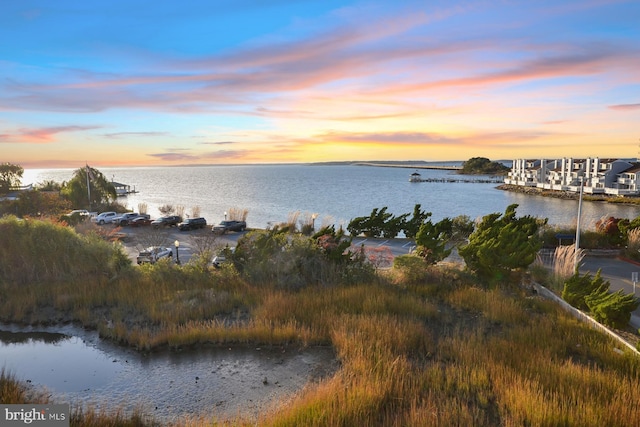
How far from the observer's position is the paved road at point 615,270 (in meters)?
16.0

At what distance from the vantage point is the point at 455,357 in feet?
28.5

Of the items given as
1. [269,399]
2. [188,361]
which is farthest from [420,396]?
[188,361]

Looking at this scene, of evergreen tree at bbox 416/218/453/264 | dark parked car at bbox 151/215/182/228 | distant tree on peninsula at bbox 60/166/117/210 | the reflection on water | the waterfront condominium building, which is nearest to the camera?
the reflection on water

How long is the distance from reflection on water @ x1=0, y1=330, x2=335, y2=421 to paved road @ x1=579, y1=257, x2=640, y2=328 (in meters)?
12.5

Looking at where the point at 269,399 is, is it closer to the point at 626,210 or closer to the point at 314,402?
the point at 314,402

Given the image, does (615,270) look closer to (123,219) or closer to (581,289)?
(581,289)

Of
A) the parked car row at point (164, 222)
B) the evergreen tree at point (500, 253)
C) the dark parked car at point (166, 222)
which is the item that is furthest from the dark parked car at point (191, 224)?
the evergreen tree at point (500, 253)

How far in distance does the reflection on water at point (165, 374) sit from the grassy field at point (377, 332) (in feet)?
1.75

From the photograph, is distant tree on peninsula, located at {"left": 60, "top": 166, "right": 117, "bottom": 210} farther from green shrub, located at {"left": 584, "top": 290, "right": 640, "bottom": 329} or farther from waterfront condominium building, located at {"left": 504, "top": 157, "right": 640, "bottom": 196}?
waterfront condominium building, located at {"left": 504, "top": 157, "right": 640, "bottom": 196}

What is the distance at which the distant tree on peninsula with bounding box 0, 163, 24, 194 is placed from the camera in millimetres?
62688

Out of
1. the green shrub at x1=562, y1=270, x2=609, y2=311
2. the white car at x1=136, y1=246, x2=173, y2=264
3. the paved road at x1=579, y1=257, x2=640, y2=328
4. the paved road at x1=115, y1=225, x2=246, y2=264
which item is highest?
the green shrub at x1=562, y1=270, x2=609, y2=311

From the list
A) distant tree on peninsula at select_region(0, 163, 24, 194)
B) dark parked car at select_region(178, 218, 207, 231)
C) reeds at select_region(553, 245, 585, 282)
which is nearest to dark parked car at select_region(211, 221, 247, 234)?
dark parked car at select_region(178, 218, 207, 231)

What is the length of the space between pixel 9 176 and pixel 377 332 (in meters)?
79.6

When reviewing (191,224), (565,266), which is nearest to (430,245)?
(565,266)
